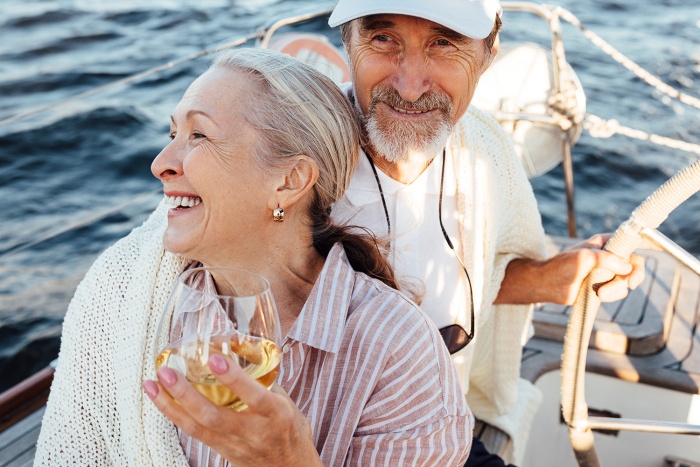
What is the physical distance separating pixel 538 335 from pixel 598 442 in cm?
40

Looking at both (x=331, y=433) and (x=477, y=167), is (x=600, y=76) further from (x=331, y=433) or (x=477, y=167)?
(x=331, y=433)

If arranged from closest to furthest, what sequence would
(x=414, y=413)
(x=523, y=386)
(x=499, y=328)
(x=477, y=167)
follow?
(x=414, y=413) → (x=477, y=167) → (x=499, y=328) → (x=523, y=386)

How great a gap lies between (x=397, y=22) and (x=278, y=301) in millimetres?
654

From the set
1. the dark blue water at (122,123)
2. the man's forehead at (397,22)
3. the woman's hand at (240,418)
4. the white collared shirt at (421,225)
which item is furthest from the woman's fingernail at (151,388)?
the dark blue water at (122,123)

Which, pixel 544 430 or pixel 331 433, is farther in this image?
pixel 544 430

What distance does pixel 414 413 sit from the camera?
1364 mm

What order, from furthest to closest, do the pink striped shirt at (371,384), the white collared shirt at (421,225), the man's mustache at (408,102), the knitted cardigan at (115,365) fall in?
1. the white collared shirt at (421,225)
2. the man's mustache at (408,102)
3. the knitted cardigan at (115,365)
4. the pink striped shirt at (371,384)

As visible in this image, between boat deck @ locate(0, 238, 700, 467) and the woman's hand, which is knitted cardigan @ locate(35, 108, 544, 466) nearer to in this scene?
the woman's hand

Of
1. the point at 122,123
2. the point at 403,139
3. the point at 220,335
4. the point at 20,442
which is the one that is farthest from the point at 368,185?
the point at 122,123

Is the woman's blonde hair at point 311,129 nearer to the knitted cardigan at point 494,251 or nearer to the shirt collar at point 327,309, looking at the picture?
the shirt collar at point 327,309

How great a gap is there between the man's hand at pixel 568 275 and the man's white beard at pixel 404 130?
0.44 metres

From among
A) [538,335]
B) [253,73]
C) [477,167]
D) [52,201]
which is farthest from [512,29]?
[253,73]

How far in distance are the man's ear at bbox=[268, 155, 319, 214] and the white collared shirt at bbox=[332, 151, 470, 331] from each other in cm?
31

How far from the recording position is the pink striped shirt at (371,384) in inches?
53.3
